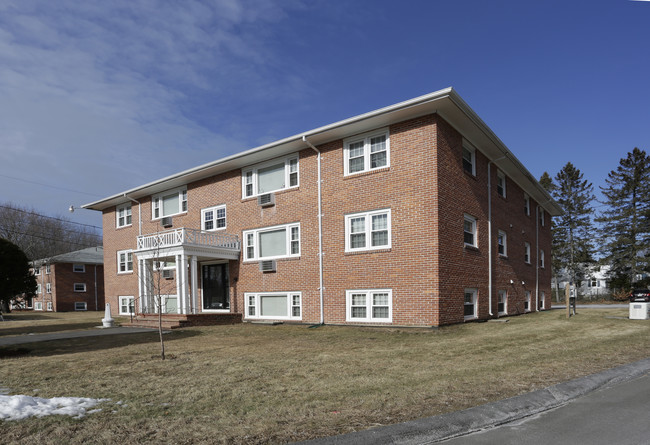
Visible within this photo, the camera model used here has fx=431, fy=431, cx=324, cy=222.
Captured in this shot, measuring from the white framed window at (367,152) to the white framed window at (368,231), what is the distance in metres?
1.68

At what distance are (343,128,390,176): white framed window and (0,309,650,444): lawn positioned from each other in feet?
19.6

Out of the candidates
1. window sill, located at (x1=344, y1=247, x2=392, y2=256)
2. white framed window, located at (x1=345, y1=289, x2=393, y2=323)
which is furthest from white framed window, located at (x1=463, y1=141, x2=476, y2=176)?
white framed window, located at (x1=345, y1=289, x2=393, y2=323)

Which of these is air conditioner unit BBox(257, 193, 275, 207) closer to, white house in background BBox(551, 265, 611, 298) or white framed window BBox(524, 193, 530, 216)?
white framed window BBox(524, 193, 530, 216)

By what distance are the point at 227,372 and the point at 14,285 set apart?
8.98 metres

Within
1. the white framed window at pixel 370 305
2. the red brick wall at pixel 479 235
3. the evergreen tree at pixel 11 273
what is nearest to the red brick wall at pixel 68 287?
the evergreen tree at pixel 11 273

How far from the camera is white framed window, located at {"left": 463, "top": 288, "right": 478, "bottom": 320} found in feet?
51.7

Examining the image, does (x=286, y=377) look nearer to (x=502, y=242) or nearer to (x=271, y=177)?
(x=271, y=177)

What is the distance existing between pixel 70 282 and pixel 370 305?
3777cm

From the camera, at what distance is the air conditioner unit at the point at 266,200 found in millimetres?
18328

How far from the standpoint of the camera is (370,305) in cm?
1506

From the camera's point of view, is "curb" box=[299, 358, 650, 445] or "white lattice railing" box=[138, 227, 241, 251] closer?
"curb" box=[299, 358, 650, 445]

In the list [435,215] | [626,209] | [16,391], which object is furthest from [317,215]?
[626,209]

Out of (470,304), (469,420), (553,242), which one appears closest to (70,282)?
(470,304)

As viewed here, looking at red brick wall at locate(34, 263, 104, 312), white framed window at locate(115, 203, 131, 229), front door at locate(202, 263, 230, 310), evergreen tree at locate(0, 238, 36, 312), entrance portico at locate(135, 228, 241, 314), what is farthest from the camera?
red brick wall at locate(34, 263, 104, 312)
